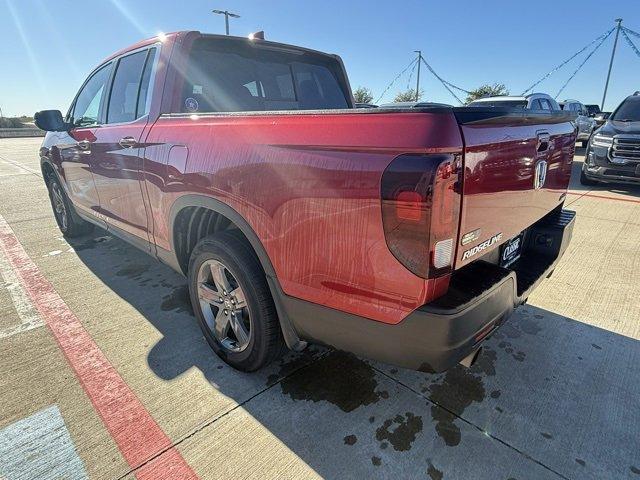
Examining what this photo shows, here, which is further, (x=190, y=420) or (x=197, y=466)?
(x=190, y=420)

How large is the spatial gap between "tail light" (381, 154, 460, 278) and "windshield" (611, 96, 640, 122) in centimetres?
857

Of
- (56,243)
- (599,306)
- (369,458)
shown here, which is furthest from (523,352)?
(56,243)

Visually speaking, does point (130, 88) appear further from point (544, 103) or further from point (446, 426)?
point (544, 103)

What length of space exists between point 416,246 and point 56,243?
16.8 ft

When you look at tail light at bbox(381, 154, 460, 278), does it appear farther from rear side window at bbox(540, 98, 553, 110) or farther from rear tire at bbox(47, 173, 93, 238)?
rear side window at bbox(540, 98, 553, 110)

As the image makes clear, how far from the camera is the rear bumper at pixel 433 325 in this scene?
1.45 meters

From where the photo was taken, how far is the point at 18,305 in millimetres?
3281

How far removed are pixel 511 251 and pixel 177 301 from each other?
2600mm

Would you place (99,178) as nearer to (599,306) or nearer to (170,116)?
(170,116)

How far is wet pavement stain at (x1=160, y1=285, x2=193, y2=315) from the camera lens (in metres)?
3.17

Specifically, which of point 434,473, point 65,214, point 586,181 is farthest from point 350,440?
point 586,181

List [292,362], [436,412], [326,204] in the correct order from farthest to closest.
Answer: [292,362] < [436,412] < [326,204]

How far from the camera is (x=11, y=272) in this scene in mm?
3992

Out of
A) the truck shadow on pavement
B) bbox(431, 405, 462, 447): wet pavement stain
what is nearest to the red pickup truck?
the truck shadow on pavement
